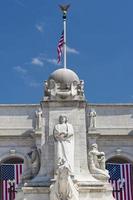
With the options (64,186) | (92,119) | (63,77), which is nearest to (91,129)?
(92,119)

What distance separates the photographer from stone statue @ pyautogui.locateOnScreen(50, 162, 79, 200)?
2409 centimetres

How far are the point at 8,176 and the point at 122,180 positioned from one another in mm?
8807

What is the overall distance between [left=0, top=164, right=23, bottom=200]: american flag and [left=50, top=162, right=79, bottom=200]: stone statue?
47.9 ft

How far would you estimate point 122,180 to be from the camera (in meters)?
39.9

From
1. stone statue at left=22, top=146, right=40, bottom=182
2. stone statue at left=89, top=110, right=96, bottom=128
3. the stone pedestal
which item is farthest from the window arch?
the stone pedestal

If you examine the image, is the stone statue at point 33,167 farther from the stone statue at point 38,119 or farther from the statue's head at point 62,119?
the stone statue at point 38,119

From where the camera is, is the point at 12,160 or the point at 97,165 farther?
the point at 12,160

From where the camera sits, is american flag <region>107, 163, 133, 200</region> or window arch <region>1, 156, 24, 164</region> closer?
american flag <region>107, 163, 133, 200</region>

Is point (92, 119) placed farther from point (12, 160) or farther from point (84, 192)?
point (84, 192)

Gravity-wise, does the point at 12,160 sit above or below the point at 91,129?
below

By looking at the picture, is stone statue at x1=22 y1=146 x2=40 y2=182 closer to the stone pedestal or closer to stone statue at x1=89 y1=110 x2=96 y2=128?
the stone pedestal

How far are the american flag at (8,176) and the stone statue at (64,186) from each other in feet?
47.9

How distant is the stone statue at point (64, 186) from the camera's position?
24094 mm

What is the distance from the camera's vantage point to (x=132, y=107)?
150ft
